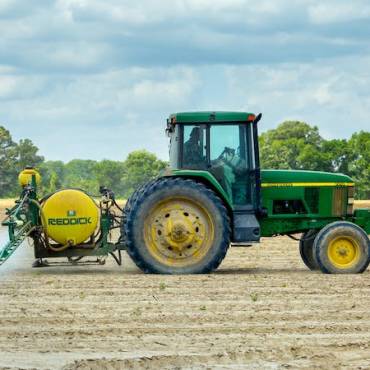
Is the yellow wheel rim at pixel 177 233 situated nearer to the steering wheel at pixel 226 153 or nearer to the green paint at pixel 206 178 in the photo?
the green paint at pixel 206 178

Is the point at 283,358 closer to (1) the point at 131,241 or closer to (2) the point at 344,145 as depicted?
(1) the point at 131,241

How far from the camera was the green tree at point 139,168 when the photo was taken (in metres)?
80.9

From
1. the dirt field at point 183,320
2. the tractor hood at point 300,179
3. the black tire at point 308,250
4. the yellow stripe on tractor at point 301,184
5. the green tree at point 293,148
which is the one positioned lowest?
the dirt field at point 183,320

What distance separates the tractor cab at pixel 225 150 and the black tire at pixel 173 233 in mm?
324

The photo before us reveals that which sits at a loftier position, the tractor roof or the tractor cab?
the tractor roof

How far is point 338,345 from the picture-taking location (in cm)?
929

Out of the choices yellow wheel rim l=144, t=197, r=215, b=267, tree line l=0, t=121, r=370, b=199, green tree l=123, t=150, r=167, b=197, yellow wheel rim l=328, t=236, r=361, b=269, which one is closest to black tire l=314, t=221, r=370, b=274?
yellow wheel rim l=328, t=236, r=361, b=269

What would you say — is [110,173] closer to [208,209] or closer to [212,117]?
[212,117]

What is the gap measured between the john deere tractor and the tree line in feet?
142

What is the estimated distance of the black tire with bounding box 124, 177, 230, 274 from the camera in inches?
572

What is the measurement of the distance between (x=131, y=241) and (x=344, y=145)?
196ft

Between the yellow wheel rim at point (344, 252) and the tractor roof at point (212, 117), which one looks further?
the yellow wheel rim at point (344, 252)

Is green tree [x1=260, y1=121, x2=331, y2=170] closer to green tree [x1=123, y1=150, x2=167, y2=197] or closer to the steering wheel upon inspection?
green tree [x1=123, y1=150, x2=167, y2=197]

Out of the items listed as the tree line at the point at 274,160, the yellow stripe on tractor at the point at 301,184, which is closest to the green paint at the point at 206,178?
the yellow stripe on tractor at the point at 301,184
